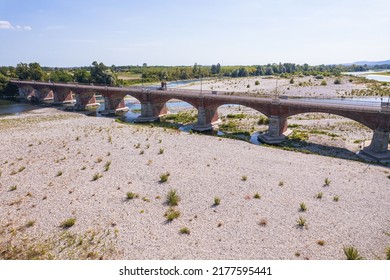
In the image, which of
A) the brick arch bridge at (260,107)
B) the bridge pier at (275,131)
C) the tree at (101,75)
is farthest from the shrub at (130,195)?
the tree at (101,75)

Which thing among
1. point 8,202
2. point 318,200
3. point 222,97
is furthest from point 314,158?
point 8,202

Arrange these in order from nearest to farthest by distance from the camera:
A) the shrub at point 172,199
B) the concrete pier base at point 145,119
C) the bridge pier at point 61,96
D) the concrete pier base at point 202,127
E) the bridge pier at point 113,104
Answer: the shrub at point 172,199
the concrete pier base at point 202,127
the concrete pier base at point 145,119
the bridge pier at point 113,104
the bridge pier at point 61,96

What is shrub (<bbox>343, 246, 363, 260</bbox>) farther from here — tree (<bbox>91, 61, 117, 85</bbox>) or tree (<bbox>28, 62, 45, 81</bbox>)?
tree (<bbox>28, 62, 45, 81</bbox>)

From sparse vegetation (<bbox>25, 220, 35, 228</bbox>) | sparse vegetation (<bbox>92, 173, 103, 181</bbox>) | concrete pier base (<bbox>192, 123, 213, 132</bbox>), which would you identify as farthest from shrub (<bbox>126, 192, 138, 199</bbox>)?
→ concrete pier base (<bbox>192, 123, 213, 132</bbox>)

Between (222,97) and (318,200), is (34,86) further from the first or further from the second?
(318,200)

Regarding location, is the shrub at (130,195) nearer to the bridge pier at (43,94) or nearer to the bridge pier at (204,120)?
the bridge pier at (204,120)

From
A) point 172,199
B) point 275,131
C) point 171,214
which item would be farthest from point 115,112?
point 171,214
